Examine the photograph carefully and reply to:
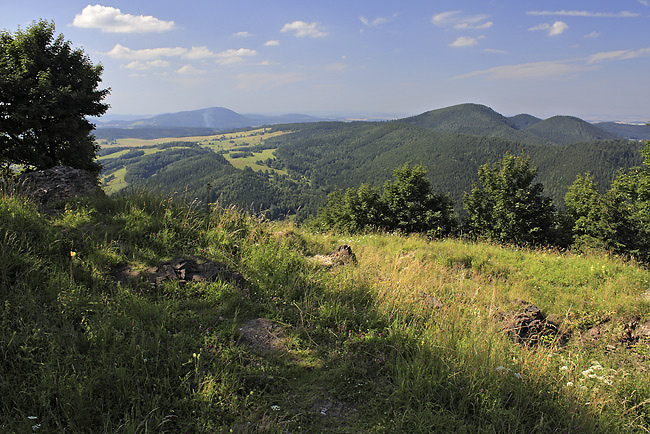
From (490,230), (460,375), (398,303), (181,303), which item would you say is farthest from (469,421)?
(490,230)

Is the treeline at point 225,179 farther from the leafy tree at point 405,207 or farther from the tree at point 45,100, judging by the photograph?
the tree at point 45,100

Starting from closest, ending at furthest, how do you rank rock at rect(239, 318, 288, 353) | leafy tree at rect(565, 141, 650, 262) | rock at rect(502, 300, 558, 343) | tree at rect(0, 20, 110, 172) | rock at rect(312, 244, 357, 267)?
rock at rect(239, 318, 288, 353)
rock at rect(502, 300, 558, 343)
rock at rect(312, 244, 357, 267)
tree at rect(0, 20, 110, 172)
leafy tree at rect(565, 141, 650, 262)

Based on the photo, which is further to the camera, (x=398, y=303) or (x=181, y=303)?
(x=398, y=303)

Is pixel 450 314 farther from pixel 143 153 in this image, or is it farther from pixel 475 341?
pixel 143 153

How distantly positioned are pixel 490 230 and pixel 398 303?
27.5 m

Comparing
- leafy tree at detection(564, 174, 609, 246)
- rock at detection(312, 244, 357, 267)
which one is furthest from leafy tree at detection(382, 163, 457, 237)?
rock at detection(312, 244, 357, 267)

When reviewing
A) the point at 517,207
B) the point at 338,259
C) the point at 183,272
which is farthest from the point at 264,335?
the point at 517,207

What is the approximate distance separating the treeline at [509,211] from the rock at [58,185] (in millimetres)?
19194

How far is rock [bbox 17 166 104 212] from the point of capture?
636cm

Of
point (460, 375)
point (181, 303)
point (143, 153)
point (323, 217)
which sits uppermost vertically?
point (143, 153)

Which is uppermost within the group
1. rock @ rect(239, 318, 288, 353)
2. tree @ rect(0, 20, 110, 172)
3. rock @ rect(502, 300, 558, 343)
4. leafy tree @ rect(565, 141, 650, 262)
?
tree @ rect(0, 20, 110, 172)

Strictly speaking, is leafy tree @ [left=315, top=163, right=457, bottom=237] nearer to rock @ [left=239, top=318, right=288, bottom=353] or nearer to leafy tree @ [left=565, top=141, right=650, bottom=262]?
leafy tree @ [left=565, top=141, right=650, bottom=262]

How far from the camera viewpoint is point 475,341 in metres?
3.36

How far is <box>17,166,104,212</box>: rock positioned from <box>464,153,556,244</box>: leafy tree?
27.2m
